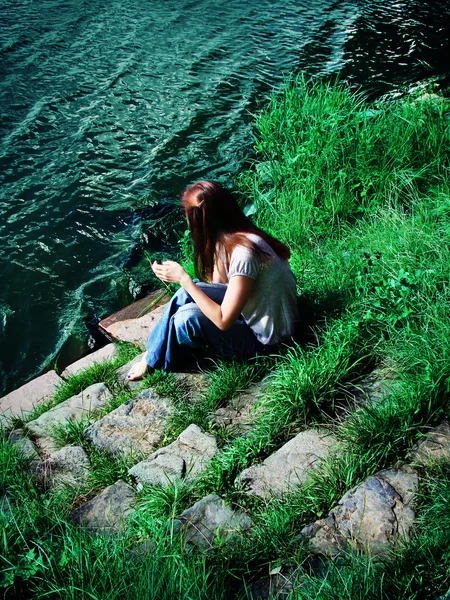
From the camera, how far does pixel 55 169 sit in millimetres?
7301

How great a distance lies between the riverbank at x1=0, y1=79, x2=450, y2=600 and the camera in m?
2.10

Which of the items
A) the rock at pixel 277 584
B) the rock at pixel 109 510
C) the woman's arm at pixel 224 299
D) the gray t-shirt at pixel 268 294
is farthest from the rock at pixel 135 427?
the rock at pixel 277 584

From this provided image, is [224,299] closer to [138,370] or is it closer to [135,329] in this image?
[138,370]

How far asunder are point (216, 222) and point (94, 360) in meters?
1.74

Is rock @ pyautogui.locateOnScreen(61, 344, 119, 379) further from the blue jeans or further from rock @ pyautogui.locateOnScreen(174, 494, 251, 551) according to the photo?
rock @ pyautogui.locateOnScreen(174, 494, 251, 551)

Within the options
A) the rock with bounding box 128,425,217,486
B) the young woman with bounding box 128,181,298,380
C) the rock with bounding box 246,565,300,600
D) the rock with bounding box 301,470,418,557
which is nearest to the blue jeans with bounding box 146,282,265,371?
the young woman with bounding box 128,181,298,380

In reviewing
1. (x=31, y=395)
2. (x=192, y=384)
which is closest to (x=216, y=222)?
(x=192, y=384)

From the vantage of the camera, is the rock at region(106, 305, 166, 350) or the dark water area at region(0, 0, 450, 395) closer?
the rock at region(106, 305, 166, 350)

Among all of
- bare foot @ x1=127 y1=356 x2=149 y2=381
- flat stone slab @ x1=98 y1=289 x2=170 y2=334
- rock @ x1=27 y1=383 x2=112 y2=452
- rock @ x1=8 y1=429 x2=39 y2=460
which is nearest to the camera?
rock @ x1=8 y1=429 x2=39 y2=460

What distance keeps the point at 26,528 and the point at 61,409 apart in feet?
4.34

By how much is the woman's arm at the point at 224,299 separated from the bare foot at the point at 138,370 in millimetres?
622

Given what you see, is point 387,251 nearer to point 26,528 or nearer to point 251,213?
point 251,213

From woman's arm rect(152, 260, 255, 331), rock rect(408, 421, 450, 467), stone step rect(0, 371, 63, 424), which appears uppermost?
woman's arm rect(152, 260, 255, 331)

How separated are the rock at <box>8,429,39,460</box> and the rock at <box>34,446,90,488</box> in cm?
10
